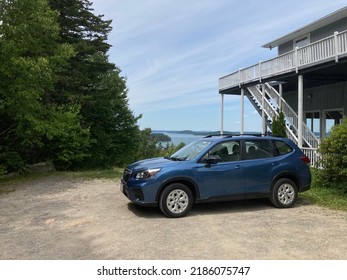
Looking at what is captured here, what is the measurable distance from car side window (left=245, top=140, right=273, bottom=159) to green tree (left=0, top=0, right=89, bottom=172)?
22.7 ft

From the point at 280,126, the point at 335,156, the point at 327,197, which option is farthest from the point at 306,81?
the point at 327,197

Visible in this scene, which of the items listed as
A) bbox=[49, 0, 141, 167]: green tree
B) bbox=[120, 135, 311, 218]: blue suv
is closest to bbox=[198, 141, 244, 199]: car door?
bbox=[120, 135, 311, 218]: blue suv

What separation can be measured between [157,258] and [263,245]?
1.64 metres

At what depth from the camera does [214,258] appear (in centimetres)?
467

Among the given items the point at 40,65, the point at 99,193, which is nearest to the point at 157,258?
the point at 99,193

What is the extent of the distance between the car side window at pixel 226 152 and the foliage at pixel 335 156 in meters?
3.02

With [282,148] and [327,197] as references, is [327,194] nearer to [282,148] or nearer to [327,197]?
[327,197]

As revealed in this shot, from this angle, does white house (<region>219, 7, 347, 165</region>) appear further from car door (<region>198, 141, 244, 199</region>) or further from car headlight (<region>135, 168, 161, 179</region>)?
car headlight (<region>135, 168, 161, 179</region>)

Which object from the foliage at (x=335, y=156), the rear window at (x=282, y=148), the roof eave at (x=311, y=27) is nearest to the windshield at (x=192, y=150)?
the rear window at (x=282, y=148)

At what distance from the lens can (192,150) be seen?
780 cm

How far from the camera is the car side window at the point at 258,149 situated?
7.68 metres

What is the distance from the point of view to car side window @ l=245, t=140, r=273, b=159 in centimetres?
768

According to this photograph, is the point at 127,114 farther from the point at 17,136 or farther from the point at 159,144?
the point at 159,144

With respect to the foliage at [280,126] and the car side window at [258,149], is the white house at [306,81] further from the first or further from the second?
the car side window at [258,149]
